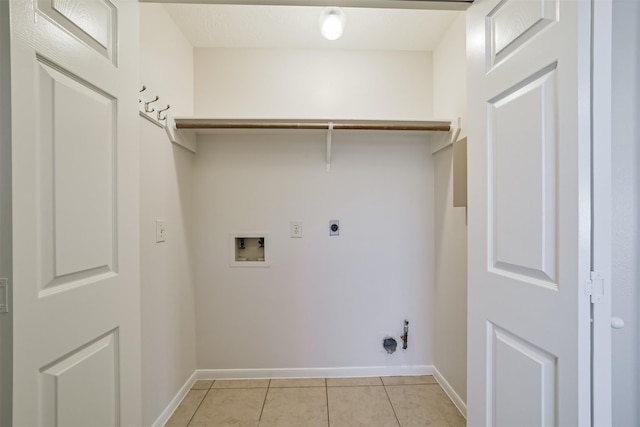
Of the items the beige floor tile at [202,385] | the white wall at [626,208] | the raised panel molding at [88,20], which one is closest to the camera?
the raised panel molding at [88,20]

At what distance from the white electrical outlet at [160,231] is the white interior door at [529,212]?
5.32 feet

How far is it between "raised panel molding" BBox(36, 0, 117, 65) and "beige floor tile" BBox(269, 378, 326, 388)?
212cm

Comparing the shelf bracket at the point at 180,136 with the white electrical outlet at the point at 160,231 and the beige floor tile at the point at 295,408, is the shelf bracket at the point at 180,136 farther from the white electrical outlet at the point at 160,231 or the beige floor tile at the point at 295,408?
the beige floor tile at the point at 295,408

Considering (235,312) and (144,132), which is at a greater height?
(144,132)

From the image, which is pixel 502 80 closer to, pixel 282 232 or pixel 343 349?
pixel 282 232

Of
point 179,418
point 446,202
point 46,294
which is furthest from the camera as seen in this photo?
point 446,202

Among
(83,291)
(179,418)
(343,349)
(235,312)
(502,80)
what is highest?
(502,80)

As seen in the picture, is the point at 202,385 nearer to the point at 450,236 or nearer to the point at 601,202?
the point at 450,236

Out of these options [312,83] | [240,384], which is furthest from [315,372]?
[312,83]

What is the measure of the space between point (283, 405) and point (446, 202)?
177 centimetres

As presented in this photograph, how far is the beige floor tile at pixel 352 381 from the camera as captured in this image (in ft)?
6.66

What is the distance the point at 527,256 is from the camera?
781 mm

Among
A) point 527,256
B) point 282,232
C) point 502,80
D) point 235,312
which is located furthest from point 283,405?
point 502,80

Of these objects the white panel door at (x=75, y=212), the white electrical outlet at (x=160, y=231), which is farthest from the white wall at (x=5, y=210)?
the white electrical outlet at (x=160, y=231)
